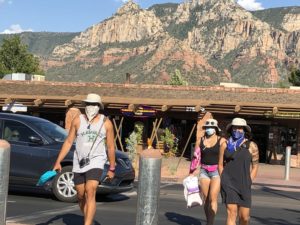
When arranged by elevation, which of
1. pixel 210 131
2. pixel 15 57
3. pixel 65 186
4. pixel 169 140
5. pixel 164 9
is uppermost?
pixel 164 9

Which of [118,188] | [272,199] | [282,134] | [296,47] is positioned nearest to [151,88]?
[282,134]

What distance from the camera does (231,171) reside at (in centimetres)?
705

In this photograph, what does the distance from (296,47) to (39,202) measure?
431 ft

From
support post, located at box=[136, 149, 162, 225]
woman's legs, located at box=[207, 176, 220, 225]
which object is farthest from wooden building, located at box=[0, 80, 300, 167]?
support post, located at box=[136, 149, 162, 225]

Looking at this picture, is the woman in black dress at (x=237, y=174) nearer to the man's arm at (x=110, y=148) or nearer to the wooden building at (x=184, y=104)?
the man's arm at (x=110, y=148)

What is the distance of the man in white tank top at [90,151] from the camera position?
6789 mm

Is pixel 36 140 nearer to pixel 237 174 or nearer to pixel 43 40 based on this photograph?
pixel 237 174

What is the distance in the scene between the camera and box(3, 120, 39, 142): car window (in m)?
11.4

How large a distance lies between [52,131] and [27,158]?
787 millimetres

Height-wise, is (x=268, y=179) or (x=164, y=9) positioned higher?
(x=164, y=9)

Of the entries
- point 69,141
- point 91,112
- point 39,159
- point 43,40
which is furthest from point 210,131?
point 43,40

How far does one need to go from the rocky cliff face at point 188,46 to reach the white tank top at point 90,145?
7518 cm

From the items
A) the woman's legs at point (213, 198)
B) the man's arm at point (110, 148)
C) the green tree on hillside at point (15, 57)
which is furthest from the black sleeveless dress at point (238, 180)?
the green tree on hillside at point (15, 57)

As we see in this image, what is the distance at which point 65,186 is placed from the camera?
10992 millimetres
